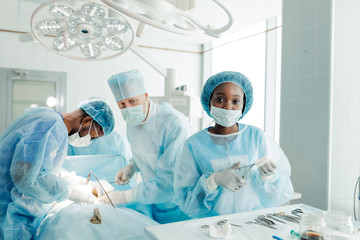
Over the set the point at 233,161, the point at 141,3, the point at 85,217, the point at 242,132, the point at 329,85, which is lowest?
the point at 85,217

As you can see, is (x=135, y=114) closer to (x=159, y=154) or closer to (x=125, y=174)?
(x=159, y=154)

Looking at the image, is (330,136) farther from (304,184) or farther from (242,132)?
(242,132)

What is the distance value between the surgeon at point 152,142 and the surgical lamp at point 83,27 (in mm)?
227

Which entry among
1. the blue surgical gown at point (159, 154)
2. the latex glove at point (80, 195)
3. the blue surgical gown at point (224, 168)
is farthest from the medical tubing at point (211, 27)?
the latex glove at point (80, 195)

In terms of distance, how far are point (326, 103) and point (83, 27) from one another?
155 cm

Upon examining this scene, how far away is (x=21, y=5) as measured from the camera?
3.49m

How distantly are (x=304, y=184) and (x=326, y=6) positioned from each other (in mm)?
1202

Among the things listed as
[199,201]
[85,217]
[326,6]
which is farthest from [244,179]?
[326,6]

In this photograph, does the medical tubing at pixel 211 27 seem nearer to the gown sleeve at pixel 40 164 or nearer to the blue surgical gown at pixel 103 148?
the gown sleeve at pixel 40 164

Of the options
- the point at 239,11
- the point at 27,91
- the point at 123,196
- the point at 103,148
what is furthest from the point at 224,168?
the point at 27,91

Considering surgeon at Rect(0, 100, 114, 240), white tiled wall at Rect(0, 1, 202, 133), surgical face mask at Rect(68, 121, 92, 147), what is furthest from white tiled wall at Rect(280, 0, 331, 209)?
white tiled wall at Rect(0, 1, 202, 133)

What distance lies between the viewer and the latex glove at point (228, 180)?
1.33 meters

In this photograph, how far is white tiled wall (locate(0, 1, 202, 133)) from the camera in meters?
4.06

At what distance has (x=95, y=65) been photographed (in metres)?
4.54
